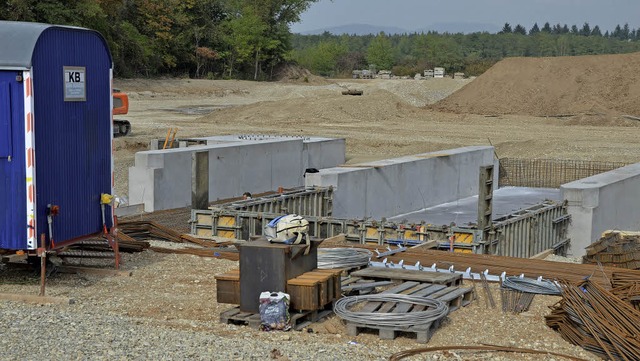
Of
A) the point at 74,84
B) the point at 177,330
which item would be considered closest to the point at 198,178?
the point at 74,84

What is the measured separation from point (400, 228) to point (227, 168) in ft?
22.9

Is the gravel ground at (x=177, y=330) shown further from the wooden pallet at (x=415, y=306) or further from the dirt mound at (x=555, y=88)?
the dirt mound at (x=555, y=88)

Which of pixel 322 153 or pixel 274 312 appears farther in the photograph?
pixel 322 153

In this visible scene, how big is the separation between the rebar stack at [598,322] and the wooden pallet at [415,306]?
114 cm

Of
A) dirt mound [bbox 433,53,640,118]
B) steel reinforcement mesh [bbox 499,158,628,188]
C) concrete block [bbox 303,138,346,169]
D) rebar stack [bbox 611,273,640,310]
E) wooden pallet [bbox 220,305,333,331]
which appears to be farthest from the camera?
dirt mound [bbox 433,53,640,118]

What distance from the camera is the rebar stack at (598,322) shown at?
9.00 m

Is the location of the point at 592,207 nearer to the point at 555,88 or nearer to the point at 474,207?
the point at 474,207

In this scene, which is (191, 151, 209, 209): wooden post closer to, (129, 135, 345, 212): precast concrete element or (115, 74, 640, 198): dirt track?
(129, 135, 345, 212): precast concrete element

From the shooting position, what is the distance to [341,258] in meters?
12.3

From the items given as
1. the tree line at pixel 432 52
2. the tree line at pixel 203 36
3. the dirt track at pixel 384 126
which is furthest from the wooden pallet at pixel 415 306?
the tree line at pixel 432 52

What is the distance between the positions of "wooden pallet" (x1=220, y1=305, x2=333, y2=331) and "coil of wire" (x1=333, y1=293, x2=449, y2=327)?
275 mm

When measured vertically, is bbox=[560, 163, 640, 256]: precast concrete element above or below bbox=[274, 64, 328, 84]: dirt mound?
below

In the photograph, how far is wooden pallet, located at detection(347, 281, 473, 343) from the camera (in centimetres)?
935

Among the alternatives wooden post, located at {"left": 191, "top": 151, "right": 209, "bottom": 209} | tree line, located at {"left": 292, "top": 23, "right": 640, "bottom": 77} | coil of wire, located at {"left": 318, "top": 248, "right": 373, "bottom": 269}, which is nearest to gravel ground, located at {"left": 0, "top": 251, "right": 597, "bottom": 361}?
coil of wire, located at {"left": 318, "top": 248, "right": 373, "bottom": 269}
